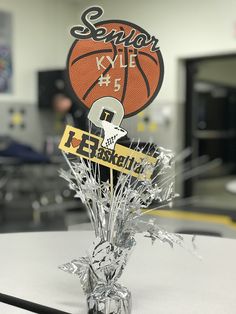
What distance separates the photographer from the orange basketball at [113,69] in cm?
115

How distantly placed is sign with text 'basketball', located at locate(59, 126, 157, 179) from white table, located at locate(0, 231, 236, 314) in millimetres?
231

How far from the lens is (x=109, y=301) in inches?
39.1

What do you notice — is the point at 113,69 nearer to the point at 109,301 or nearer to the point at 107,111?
the point at 107,111

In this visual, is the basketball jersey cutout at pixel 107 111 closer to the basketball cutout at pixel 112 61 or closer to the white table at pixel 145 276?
the basketball cutout at pixel 112 61

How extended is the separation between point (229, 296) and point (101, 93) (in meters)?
0.60

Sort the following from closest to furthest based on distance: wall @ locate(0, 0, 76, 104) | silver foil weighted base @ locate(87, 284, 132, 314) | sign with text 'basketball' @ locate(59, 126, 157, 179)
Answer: silver foil weighted base @ locate(87, 284, 132, 314) < sign with text 'basketball' @ locate(59, 126, 157, 179) < wall @ locate(0, 0, 76, 104)

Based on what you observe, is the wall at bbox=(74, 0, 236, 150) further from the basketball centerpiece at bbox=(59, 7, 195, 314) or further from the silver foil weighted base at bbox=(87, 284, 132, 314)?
the silver foil weighted base at bbox=(87, 284, 132, 314)

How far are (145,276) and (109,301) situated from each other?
14.4 inches

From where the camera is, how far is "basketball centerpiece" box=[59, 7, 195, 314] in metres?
1.04

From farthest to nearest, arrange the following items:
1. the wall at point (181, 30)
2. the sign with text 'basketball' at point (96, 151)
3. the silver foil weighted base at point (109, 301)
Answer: the wall at point (181, 30) < the sign with text 'basketball' at point (96, 151) < the silver foil weighted base at point (109, 301)

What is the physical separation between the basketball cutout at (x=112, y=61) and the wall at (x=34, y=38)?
6.53 meters

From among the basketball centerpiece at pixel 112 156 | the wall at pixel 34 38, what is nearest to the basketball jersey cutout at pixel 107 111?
the basketball centerpiece at pixel 112 156

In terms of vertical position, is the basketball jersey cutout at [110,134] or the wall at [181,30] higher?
the wall at [181,30]

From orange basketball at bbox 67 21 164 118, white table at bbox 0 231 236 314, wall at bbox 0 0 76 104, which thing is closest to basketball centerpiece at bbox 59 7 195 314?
orange basketball at bbox 67 21 164 118
